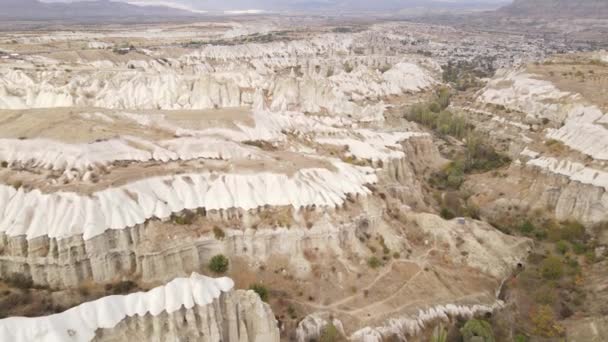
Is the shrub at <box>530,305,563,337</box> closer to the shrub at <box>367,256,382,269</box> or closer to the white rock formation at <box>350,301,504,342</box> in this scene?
the white rock formation at <box>350,301,504,342</box>

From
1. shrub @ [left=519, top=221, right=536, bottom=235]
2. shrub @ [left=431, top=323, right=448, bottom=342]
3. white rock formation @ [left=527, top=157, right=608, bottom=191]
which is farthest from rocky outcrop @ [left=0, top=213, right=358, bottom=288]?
white rock formation @ [left=527, top=157, right=608, bottom=191]

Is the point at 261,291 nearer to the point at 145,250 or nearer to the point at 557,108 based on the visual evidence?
the point at 145,250

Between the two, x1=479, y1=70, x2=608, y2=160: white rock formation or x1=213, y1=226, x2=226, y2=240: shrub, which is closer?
x1=213, y1=226, x2=226, y2=240: shrub

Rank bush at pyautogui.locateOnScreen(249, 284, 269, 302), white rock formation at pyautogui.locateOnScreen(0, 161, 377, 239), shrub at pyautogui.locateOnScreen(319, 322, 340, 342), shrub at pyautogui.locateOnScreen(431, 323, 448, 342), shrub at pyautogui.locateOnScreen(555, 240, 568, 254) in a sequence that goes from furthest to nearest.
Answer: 1. shrub at pyautogui.locateOnScreen(555, 240, 568, 254)
2. bush at pyautogui.locateOnScreen(249, 284, 269, 302)
3. white rock formation at pyautogui.locateOnScreen(0, 161, 377, 239)
4. shrub at pyautogui.locateOnScreen(319, 322, 340, 342)
5. shrub at pyautogui.locateOnScreen(431, 323, 448, 342)

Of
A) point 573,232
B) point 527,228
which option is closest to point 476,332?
point 527,228

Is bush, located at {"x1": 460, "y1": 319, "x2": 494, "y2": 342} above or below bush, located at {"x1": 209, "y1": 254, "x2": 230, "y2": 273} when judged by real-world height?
below

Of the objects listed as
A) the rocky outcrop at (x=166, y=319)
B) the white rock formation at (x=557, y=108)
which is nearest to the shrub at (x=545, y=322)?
the rocky outcrop at (x=166, y=319)

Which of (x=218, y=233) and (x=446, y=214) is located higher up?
A: (x=218, y=233)
